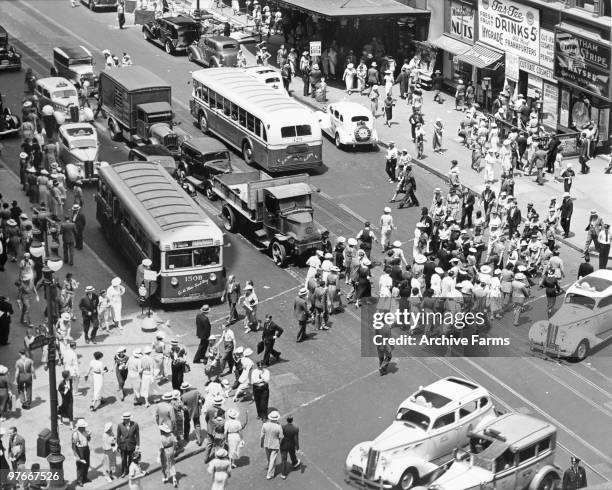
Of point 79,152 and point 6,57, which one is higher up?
point 79,152

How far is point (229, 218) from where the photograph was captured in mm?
48000

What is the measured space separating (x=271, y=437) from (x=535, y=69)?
3100cm

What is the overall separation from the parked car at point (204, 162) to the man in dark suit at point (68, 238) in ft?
22.6

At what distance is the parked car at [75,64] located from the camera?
207ft

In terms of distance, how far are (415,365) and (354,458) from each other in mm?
7072

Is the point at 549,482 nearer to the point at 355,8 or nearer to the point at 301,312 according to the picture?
the point at 301,312

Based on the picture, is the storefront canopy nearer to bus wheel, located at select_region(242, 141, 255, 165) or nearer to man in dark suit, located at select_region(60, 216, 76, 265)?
bus wheel, located at select_region(242, 141, 255, 165)

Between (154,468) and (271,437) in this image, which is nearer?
(271,437)

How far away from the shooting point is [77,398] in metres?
36.8

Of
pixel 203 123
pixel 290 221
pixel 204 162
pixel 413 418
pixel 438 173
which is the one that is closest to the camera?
pixel 413 418

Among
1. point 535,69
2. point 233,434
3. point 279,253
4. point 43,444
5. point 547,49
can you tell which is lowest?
point 279,253

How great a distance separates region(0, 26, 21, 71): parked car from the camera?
220ft

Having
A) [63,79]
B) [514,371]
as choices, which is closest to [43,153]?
[63,79]

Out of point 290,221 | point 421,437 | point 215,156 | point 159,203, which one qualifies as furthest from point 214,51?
point 421,437
